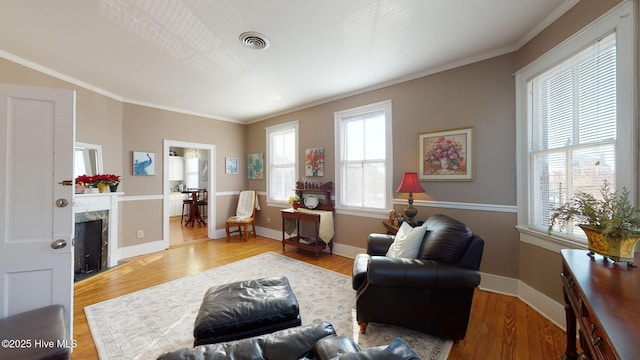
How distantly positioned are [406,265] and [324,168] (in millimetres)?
2584

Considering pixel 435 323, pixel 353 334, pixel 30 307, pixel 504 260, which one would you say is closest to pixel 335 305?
pixel 353 334

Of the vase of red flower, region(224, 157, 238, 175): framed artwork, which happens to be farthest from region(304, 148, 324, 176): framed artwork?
the vase of red flower

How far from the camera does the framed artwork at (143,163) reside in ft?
13.1

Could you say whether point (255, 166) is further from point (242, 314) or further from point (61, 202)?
point (242, 314)

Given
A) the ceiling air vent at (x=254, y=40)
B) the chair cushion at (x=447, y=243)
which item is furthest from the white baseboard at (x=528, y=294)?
the ceiling air vent at (x=254, y=40)

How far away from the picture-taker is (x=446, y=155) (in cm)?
286

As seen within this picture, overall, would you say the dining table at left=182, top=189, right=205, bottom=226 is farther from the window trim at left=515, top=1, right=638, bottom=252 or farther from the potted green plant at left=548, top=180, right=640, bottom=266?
the potted green plant at left=548, top=180, right=640, bottom=266

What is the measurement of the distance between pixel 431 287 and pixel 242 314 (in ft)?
4.42

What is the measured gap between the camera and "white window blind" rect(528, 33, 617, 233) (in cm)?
165

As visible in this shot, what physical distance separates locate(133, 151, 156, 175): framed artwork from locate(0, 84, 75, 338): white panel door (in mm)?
2877

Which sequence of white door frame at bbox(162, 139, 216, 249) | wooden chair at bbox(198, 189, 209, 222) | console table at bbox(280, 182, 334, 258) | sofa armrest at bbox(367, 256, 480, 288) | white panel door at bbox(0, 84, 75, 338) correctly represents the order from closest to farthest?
white panel door at bbox(0, 84, 75, 338), sofa armrest at bbox(367, 256, 480, 288), console table at bbox(280, 182, 334, 258), white door frame at bbox(162, 139, 216, 249), wooden chair at bbox(198, 189, 209, 222)

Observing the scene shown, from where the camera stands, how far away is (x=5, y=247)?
140 centimetres

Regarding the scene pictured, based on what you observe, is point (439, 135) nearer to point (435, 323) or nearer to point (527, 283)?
point (527, 283)

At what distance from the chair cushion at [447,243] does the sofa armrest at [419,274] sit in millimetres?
65
